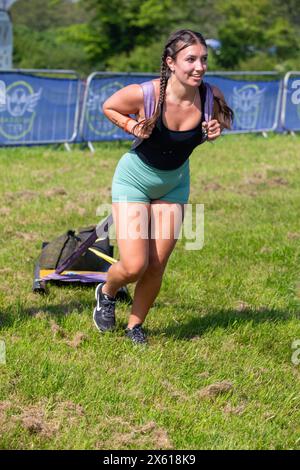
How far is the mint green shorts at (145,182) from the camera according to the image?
5078mm

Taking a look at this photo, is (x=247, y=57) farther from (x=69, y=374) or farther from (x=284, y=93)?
(x=69, y=374)

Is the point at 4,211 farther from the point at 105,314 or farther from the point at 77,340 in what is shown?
the point at 77,340

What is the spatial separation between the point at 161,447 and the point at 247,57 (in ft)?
154

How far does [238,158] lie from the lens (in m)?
14.9

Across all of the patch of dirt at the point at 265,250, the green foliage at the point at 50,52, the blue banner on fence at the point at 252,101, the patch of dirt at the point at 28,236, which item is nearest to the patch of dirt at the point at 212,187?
the patch of dirt at the point at 265,250

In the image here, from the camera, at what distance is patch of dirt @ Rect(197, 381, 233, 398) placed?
15.1 feet

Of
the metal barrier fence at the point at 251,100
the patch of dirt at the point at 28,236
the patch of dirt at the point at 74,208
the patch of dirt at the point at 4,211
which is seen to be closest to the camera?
the patch of dirt at the point at 28,236

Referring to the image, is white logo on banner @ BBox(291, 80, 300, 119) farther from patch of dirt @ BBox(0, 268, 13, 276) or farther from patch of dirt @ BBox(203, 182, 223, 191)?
patch of dirt @ BBox(0, 268, 13, 276)

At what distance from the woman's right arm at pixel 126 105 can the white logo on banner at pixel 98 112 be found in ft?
36.2

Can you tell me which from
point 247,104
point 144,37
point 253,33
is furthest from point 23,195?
point 253,33

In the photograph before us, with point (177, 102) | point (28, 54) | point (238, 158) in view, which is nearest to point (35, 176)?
point (238, 158)

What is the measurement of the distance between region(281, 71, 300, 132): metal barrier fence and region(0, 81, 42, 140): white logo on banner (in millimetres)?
6976

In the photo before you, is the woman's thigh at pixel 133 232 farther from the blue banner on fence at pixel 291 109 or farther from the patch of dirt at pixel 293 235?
the blue banner on fence at pixel 291 109
